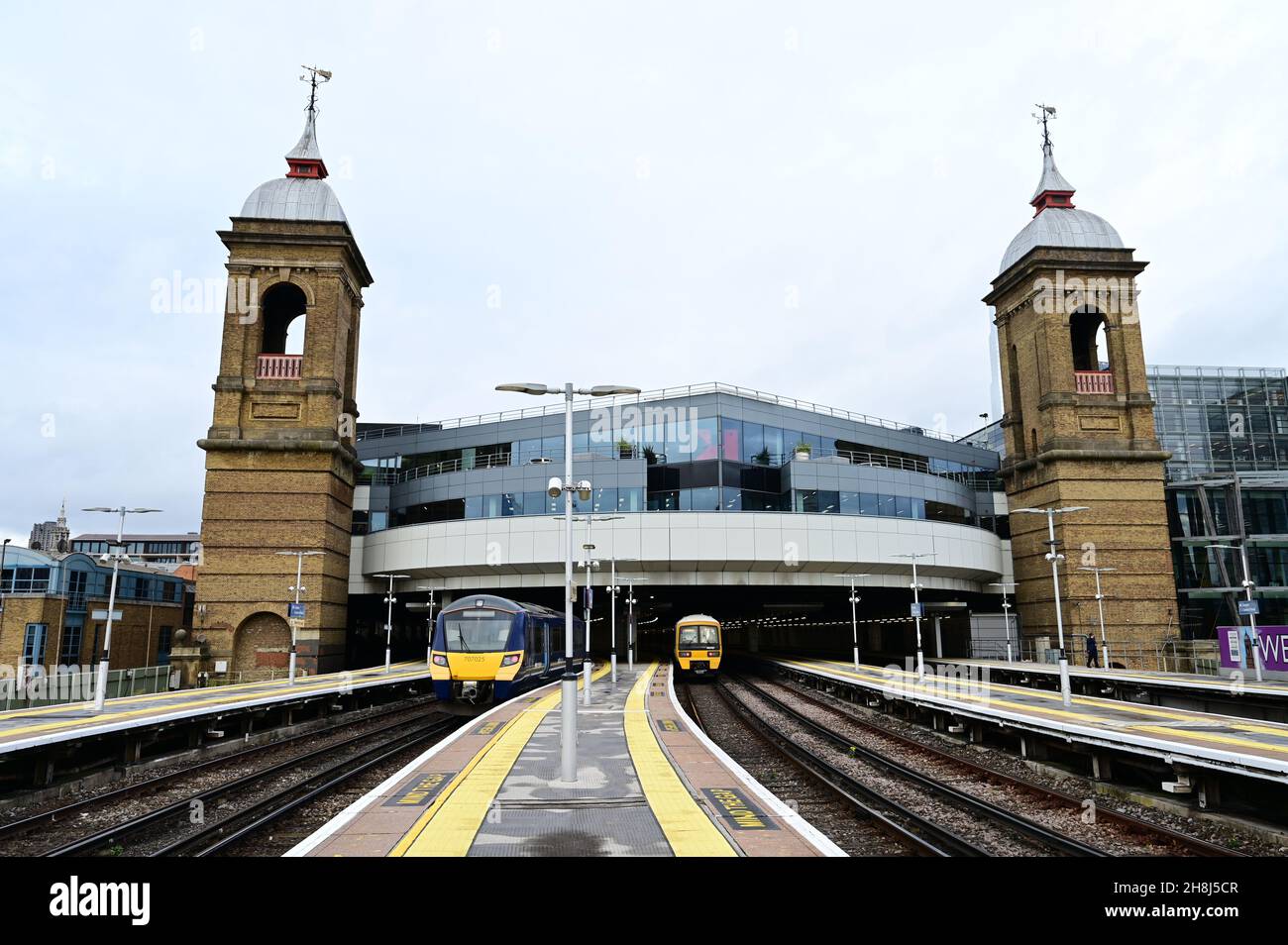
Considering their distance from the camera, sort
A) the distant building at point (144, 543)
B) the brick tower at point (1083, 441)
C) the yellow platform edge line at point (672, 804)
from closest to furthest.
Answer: the yellow platform edge line at point (672, 804)
the brick tower at point (1083, 441)
the distant building at point (144, 543)

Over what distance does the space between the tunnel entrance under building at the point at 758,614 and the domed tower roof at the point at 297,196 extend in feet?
76.8

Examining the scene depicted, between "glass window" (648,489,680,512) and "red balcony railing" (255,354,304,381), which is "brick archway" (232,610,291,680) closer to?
"red balcony railing" (255,354,304,381)

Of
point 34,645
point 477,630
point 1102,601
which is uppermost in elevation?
point 1102,601

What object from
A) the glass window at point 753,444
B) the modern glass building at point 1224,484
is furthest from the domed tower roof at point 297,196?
the modern glass building at point 1224,484

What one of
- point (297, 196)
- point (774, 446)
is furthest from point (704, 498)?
point (297, 196)

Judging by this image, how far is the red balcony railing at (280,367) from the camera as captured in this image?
41.9 meters

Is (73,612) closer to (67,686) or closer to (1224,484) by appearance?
(67,686)

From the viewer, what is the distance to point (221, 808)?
1340 centimetres

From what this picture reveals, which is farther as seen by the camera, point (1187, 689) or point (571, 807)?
point (1187, 689)

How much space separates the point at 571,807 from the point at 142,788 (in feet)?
31.3

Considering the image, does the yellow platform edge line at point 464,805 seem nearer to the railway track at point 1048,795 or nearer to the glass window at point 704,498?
the railway track at point 1048,795
